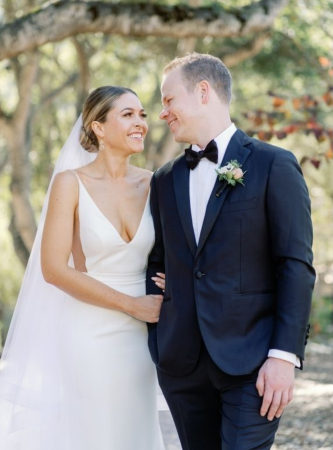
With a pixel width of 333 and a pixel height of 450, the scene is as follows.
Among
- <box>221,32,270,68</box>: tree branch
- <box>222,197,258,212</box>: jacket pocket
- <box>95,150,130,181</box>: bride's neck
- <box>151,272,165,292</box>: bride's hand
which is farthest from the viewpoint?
<box>221,32,270,68</box>: tree branch

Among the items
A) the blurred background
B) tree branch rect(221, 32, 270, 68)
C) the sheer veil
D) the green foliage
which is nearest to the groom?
the sheer veil

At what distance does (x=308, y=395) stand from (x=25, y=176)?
411 centimetres

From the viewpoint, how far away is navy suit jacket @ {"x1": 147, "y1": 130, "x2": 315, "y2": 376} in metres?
3.09

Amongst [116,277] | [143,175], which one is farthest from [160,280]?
[143,175]

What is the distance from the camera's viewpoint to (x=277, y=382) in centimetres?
302

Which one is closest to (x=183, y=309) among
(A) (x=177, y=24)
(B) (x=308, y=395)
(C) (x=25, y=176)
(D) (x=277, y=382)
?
(D) (x=277, y=382)

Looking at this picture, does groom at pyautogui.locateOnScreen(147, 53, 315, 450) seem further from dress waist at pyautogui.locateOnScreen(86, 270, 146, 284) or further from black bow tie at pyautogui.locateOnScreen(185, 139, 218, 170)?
dress waist at pyautogui.locateOnScreen(86, 270, 146, 284)

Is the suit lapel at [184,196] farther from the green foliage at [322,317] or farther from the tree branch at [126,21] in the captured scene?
the green foliage at [322,317]

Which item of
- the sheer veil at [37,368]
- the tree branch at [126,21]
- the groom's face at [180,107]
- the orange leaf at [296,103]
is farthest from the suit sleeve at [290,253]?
the orange leaf at [296,103]

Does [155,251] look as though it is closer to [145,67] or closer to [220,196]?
[220,196]

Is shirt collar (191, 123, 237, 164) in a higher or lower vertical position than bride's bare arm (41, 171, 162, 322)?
higher

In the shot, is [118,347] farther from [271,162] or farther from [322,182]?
[322,182]

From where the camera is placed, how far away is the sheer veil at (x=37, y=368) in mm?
3912

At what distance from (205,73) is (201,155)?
→ 0.35m
